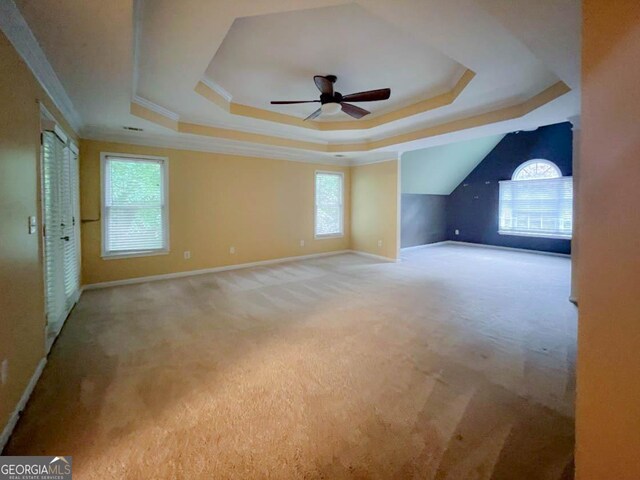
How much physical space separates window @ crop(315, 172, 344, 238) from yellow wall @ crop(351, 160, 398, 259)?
1.18 ft

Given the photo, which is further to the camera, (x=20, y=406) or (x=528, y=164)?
(x=528, y=164)

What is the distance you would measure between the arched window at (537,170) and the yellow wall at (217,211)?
5.13 m

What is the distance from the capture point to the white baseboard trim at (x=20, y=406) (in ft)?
4.89

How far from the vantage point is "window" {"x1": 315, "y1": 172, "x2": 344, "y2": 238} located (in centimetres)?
682

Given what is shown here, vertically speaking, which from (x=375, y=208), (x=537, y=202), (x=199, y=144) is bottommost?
→ (x=375, y=208)

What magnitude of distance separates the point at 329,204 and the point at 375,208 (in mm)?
1103

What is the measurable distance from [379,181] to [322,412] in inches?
218

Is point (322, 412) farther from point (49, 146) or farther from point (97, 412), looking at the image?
point (49, 146)

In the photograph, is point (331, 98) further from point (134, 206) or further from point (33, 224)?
point (134, 206)

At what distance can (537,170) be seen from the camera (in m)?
7.23

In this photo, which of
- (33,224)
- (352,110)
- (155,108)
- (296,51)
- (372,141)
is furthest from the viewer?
(372,141)

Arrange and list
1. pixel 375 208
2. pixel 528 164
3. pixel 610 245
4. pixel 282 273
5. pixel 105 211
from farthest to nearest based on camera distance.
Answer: pixel 528 164, pixel 375 208, pixel 282 273, pixel 105 211, pixel 610 245

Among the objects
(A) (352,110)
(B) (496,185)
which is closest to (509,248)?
(B) (496,185)

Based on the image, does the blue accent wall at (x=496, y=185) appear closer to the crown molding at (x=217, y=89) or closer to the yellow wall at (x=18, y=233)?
the crown molding at (x=217, y=89)
